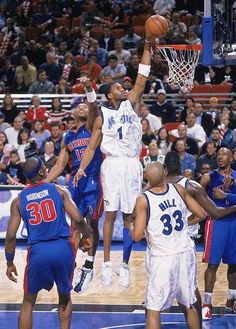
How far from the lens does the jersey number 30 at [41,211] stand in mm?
8570

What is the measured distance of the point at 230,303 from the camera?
36.4 ft

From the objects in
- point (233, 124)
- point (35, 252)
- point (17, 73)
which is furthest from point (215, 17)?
point (17, 73)

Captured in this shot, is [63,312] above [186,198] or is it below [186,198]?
below

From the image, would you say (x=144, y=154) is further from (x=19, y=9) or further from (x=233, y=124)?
(x=19, y=9)

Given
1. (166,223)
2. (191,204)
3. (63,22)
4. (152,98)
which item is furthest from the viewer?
(63,22)

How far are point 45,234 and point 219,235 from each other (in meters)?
2.76

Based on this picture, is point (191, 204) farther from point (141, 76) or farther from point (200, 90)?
point (200, 90)

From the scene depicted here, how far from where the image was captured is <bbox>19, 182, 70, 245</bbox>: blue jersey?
858cm

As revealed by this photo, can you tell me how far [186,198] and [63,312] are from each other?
5.48ft

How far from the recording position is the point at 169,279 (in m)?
8.34

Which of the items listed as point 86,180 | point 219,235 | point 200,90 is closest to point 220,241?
point 219,235

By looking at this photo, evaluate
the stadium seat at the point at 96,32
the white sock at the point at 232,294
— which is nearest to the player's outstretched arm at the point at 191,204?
the white sock at the point at 232,294

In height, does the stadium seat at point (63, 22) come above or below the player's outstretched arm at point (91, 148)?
above

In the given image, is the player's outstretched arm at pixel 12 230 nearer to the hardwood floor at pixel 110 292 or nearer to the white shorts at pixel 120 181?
the white shorts at pixel 120 181
